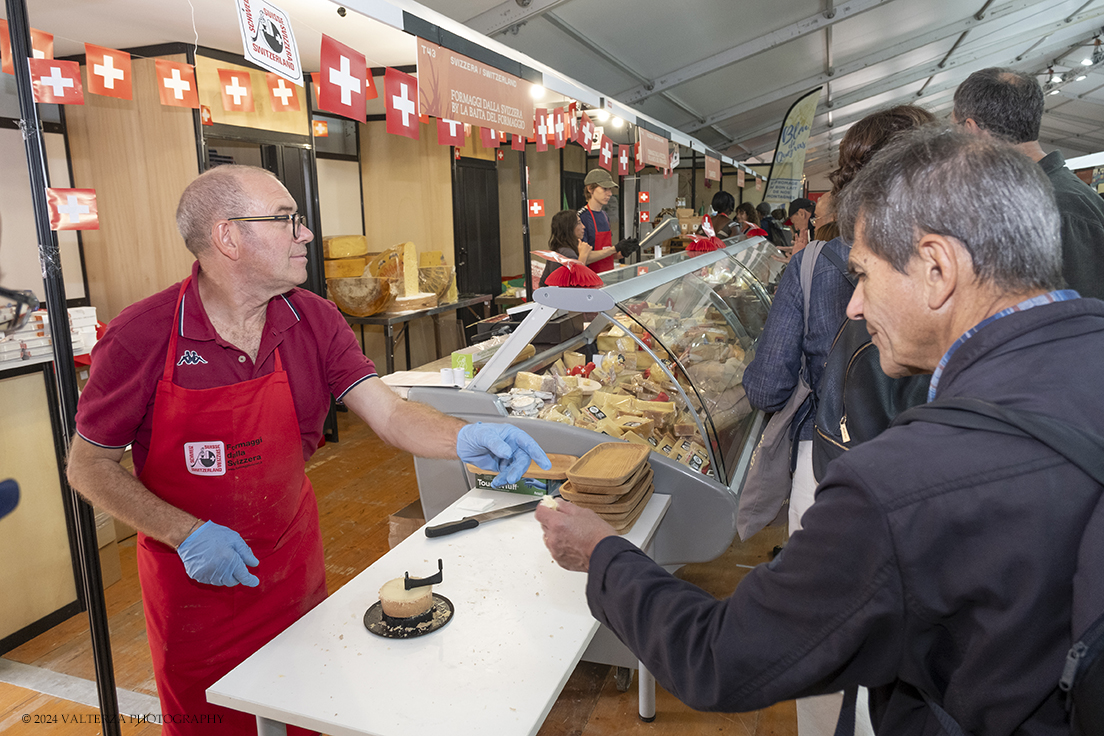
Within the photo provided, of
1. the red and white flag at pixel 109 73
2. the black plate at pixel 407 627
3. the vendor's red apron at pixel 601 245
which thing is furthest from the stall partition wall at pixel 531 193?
the black plate at pixel 407 627

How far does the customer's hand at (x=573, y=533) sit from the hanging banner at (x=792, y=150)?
36.9ft

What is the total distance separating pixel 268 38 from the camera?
270 cm

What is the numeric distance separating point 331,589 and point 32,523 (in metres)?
1.41

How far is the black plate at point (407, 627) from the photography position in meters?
1.60

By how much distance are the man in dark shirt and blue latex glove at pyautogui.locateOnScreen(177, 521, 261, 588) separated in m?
2.43

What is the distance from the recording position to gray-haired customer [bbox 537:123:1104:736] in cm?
79

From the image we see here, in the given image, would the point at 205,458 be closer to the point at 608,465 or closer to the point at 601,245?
the point at 608,465

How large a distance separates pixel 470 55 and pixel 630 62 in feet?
19.3

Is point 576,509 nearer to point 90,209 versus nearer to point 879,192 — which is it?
point 879,192

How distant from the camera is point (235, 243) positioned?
1.90 metres

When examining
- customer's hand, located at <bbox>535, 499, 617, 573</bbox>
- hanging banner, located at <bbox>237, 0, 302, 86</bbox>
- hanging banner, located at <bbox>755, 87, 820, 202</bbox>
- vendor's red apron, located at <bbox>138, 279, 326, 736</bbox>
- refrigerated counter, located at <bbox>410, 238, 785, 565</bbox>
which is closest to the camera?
customer's hand, located at <bbox>535, 499, 617, 573</bbox>

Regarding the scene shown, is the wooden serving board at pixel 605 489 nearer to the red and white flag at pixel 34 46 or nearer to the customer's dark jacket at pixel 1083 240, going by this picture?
the customer's dark jacket at pixel 1083 240

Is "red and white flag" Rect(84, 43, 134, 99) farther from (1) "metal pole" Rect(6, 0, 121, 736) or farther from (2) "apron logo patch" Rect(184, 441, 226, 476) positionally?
(2) "apron logo patch" Rect(184, 441, 226, 476)

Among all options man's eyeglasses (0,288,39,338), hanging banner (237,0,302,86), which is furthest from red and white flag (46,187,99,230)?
man's eyeglasses (0,288,39,338)
